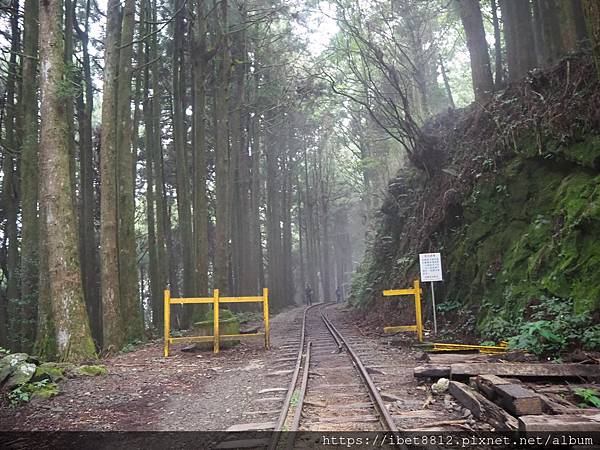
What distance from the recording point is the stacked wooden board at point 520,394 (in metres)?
4.12

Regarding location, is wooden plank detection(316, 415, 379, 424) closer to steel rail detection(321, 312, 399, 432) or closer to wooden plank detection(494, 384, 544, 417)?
steel rail detection(321, 312, 399, 432)

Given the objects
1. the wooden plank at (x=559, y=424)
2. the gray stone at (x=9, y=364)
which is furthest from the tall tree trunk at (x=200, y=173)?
the wooden plank at (x=559, y=424)

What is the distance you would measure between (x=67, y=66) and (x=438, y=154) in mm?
11385

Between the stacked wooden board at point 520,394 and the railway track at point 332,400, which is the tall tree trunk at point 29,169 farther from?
the stacked wooden board at point 520,394

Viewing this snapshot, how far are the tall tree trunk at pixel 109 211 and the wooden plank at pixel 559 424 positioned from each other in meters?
9.89

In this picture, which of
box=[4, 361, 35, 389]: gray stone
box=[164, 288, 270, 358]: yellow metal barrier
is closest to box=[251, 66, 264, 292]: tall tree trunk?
box=[164, 288, 270, 358]: yellow metal barrier

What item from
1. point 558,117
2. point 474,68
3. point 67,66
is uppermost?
point 474,68

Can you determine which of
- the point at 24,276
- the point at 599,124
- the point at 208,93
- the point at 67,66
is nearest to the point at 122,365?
the point at 67,66

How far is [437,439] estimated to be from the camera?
14.3 ft

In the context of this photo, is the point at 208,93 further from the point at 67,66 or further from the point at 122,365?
the point at 122,365

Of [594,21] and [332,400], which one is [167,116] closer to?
[332,400]

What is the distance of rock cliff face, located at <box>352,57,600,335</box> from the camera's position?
8.11m

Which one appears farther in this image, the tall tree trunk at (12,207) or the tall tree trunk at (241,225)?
the tall tree trunk at (241,225)

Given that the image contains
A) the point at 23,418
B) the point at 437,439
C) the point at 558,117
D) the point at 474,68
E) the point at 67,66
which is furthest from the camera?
the point at 474,68
